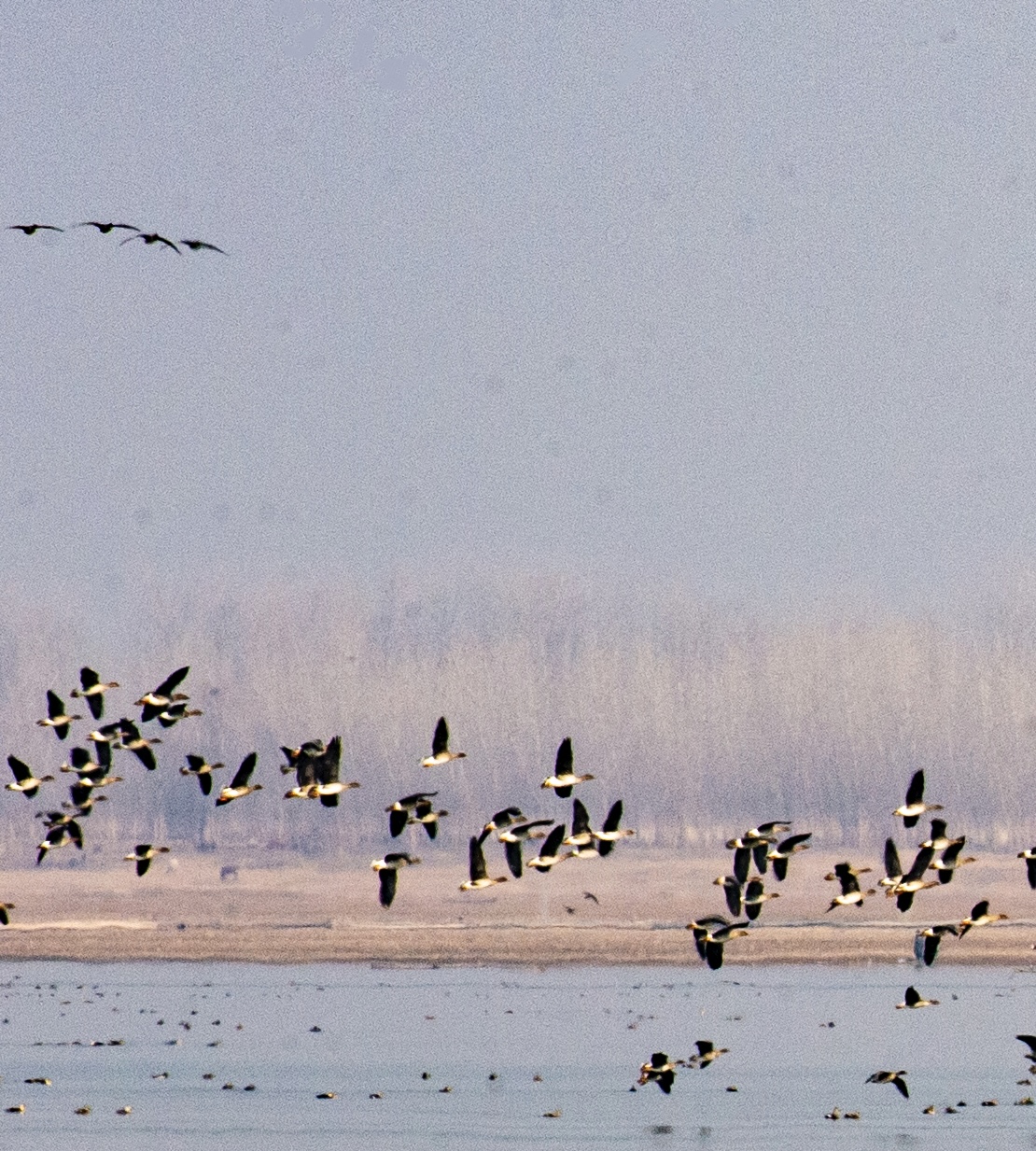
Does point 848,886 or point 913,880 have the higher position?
point 913,880

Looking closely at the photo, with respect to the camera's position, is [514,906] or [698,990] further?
[514,906]

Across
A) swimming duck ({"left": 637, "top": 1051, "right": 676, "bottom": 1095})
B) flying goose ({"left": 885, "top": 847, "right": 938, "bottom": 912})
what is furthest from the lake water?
flying goose ({"left": 885, "top": 847, "right": 938, "bottom": 912})

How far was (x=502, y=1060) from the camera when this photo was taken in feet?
198

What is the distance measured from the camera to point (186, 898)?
504 ft

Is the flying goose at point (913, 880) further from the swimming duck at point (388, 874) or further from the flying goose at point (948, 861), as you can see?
the swimming duck at point (388, 874)

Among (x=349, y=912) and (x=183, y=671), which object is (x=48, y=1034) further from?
(x=349, y=912)

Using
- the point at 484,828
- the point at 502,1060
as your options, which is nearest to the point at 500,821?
the point at 484,828

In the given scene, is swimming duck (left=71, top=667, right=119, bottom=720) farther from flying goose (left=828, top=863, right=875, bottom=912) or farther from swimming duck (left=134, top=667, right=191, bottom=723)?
flying goose (left=828, top=863, right=875, bottom=912)

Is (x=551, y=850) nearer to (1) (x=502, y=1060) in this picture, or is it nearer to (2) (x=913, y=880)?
(2) (x=913, y=880)

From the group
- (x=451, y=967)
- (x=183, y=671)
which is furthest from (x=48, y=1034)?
(x=451, y=967)

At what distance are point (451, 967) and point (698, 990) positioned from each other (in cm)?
1830

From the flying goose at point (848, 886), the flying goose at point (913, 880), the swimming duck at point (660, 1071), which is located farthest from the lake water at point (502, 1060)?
the flying goose at point (913, 880)

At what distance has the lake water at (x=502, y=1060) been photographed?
47.4 metres

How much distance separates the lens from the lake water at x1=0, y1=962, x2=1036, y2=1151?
47.4 metres
